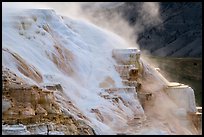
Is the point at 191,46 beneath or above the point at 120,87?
above

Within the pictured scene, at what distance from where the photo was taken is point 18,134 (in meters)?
21.7

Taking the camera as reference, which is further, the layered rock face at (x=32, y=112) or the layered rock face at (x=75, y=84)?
the layered rock face at (x=75, y=84)

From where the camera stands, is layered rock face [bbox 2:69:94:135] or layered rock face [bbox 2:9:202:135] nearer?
layered rock face [bbox 2:69:94:135]

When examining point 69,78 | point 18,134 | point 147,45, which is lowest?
point 18,134

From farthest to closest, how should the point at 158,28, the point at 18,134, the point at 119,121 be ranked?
1. the point at 158,28
2. the point at 119,121
3. the point at 18,134

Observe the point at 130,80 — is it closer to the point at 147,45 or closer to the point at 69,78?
the point at 69,78

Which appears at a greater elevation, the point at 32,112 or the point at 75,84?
the point at 75,84

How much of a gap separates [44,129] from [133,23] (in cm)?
9064

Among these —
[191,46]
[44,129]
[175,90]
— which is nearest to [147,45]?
[191,46]

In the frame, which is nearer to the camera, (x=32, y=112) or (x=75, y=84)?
(x=32, y=112)

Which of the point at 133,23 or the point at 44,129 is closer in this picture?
the point at 44,129

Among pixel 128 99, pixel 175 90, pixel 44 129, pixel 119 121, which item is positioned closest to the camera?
pixel 44 129

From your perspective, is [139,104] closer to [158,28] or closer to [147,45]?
[147,45]

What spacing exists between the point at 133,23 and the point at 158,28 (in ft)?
14.1
